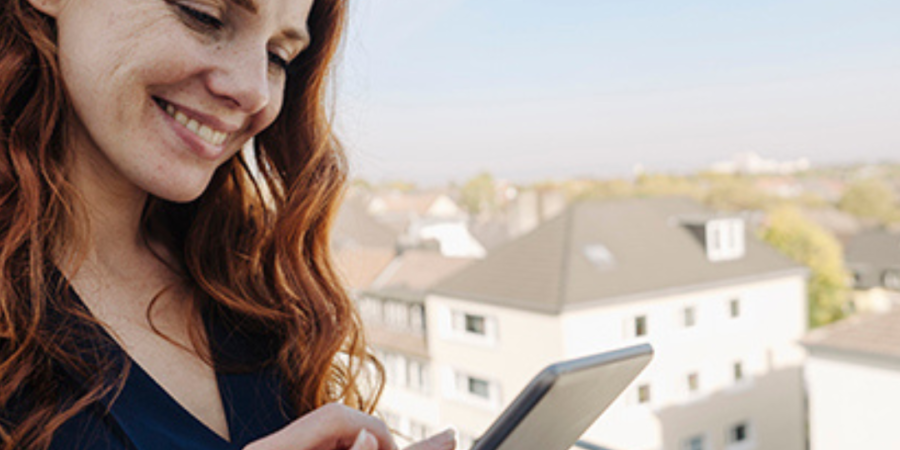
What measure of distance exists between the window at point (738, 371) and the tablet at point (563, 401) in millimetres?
8693

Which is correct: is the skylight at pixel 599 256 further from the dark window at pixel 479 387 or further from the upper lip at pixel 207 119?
the upper lip at pixel 207 119

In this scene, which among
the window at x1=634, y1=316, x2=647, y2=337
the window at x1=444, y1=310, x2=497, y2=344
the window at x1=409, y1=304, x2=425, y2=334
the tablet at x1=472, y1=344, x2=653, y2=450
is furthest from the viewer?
the window at x1=409, y1=304, x2=425, y2=334

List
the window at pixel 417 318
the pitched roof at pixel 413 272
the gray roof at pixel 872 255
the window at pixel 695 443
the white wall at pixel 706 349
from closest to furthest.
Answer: the white wall at pixel 706 349, the window at pixel 695 443, the window at pixel 417 318, the pitched roof at pixel 413 272, the gray roof at pixel 872 255

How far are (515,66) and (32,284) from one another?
54.8 feet

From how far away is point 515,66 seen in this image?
54.5ft

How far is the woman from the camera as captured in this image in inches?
14.1

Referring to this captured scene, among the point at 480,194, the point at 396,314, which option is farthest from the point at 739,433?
the point at 480,194

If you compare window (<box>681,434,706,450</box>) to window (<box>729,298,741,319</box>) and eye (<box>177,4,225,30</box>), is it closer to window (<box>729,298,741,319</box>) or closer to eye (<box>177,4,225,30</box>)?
window (<box>729,298,741,319</box>)

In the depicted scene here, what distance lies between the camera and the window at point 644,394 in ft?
24.6

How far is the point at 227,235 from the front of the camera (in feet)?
1.79

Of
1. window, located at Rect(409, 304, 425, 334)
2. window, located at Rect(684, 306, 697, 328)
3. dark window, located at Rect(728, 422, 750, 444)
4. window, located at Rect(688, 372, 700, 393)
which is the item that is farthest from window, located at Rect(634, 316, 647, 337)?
window, located at Rect(409, 304, 425, 334)

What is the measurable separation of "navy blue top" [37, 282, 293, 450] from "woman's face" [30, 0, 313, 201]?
0.08 metres

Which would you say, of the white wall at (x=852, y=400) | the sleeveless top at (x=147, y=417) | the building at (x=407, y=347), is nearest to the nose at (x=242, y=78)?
the sleeveless top at (x=147, y=417)

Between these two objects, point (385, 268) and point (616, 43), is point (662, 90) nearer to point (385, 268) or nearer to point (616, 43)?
point (616, 43)
